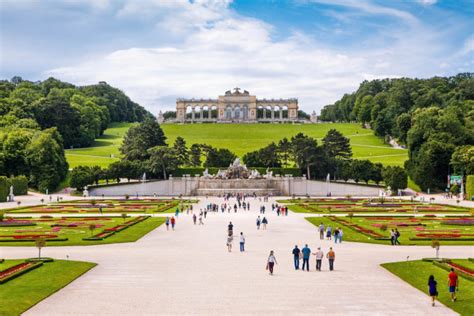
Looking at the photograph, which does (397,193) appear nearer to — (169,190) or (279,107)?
(169,190)

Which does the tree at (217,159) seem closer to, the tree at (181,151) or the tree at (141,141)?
the tree at (181,151)

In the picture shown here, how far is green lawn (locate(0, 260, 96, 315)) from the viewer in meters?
14.9

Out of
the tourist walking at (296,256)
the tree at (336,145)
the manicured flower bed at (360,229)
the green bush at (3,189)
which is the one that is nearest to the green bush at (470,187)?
the tree at (336,145)

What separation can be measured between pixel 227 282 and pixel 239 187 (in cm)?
5385

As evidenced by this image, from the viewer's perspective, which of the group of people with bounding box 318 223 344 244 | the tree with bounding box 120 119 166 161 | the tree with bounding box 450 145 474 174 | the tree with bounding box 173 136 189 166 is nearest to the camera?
the group of people with bounding box 318 223 344 244

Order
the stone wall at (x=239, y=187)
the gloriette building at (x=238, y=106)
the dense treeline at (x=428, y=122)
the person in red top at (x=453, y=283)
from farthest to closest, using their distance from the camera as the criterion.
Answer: the gloriette building at (x=238, y=106), the stone wall at (x=239, y=187), the dense treeline at (x=428, y=122), the person in red top at (x=453, y=283)

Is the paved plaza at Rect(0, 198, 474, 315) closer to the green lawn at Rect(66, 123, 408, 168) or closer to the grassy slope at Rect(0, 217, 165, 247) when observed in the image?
the grassy slope at Rect(0, 217, 165, 247)

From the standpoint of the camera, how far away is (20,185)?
6456 centimetres

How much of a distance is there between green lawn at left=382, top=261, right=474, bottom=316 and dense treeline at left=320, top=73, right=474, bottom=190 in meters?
43.7

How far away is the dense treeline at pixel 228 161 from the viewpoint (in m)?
68.5

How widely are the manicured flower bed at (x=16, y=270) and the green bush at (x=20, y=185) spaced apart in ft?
152

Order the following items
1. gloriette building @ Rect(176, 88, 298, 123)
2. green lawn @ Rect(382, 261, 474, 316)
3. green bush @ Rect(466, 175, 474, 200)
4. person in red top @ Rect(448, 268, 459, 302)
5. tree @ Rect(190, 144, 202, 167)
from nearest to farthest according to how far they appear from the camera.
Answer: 1. green lawn @ Rect(382, 261, 474, 316)
2. person in red top @ Rect(448, 268, 459, 302)
3. green bush @ Rect(466, 175, 474, 200)
4. tree @ Rect(190, 144, 202, 167)
5. gloriette building @ Rect(176, 88, 298, 123)

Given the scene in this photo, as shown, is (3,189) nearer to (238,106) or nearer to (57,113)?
(57,113)

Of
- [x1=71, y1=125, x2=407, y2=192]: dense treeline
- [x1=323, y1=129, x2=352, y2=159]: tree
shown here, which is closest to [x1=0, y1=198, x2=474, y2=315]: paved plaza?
[x1=71, y1=125, x2=407, y2=192]: dense treeline
